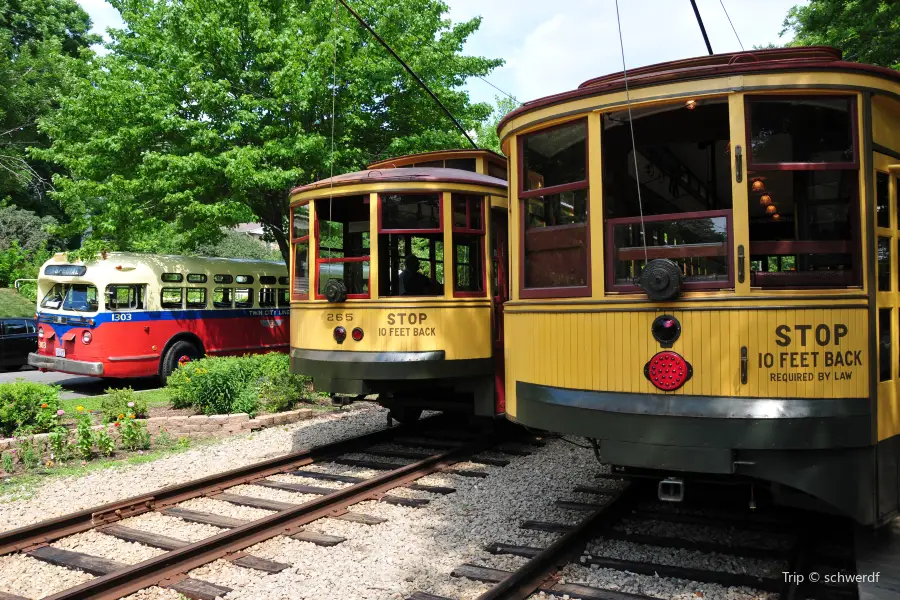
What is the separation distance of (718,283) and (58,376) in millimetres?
17065

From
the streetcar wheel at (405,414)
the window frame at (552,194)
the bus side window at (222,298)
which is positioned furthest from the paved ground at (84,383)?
the window frame at (552,194)

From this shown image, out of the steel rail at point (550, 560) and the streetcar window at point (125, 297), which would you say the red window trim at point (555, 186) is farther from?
the streetcar window at point (125, 297)

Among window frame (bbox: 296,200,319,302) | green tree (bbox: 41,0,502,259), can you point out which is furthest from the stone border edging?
green tree (bbox: 41,0,502,259)

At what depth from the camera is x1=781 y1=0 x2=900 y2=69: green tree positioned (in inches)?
592

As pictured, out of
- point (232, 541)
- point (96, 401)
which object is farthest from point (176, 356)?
point (232, 541)

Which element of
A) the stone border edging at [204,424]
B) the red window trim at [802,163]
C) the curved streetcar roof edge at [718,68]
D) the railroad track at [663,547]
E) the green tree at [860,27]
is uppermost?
the green tree at [860,27]

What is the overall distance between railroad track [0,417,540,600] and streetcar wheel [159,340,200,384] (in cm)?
724

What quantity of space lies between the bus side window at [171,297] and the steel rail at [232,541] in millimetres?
9125

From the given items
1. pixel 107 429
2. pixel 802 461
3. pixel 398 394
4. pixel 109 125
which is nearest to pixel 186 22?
pixel 109 125

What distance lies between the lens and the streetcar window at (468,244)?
25.2 ft

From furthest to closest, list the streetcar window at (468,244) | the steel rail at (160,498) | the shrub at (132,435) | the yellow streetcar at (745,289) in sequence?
1. the shrub at (132,435)
2. the streetcar window at (468,244)
3. the steel rail at (160,498)
4. the yellow streetcar at (745,289)

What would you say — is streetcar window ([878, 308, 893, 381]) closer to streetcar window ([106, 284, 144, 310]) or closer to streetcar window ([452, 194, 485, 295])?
streetcar window ([452, 194, 485, 295])

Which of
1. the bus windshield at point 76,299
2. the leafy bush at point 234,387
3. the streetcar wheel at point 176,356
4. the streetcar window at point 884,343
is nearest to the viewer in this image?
the streetcar window at point 884,343

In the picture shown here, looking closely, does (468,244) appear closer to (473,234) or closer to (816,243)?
(473,234)
